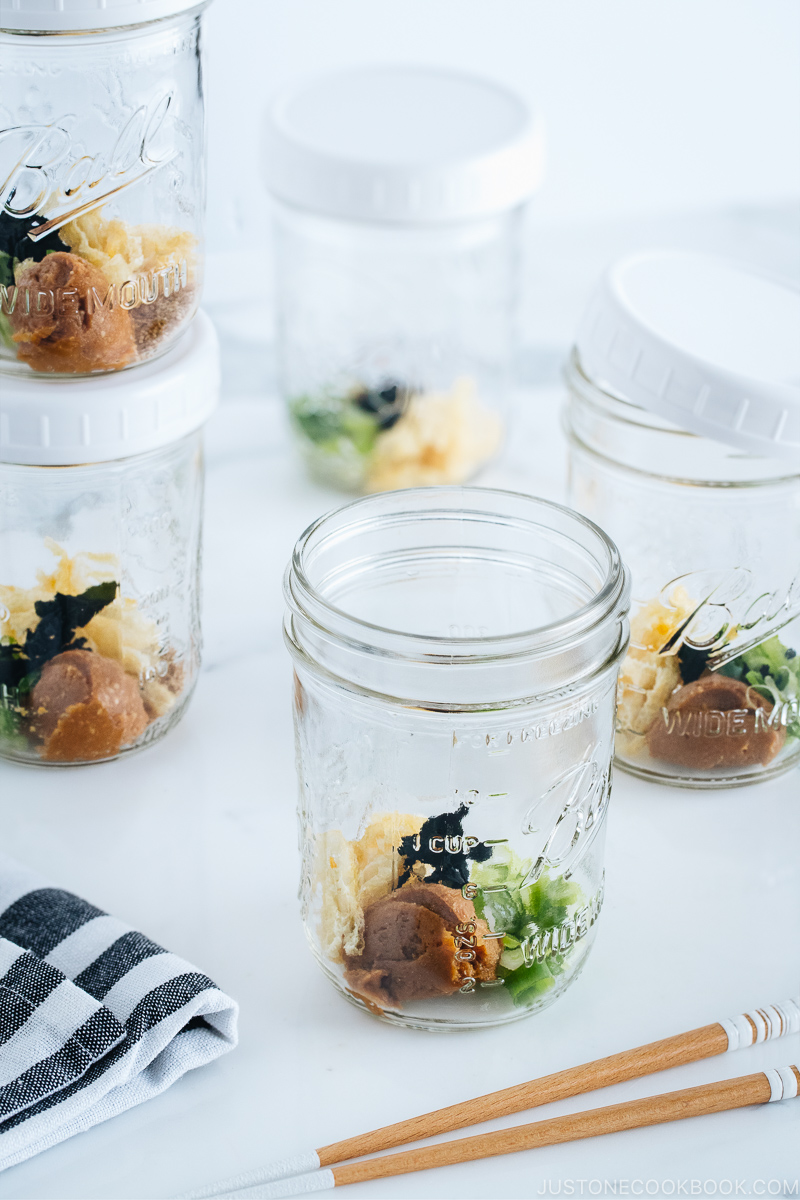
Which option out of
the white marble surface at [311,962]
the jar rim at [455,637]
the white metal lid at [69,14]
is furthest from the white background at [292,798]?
the white metal lid at [69,14]

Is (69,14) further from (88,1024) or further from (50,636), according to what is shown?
(88,1024)

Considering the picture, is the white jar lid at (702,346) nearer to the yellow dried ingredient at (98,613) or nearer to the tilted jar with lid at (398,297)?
the tilted jar with lid at (398,297)

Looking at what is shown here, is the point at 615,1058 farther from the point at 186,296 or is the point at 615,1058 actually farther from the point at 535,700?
the point at 186,296

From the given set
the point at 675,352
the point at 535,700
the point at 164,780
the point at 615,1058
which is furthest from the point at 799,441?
the point at 164,780

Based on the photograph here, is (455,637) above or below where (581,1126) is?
above

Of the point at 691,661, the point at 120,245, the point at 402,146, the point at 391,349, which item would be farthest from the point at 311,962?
the point at 402,146

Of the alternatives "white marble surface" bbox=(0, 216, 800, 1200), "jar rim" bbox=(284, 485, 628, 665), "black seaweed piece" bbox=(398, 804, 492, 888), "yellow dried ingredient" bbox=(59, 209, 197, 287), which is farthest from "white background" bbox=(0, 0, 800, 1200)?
"yellow dried ingredient" bbox=(59, 209, 197, 287)
